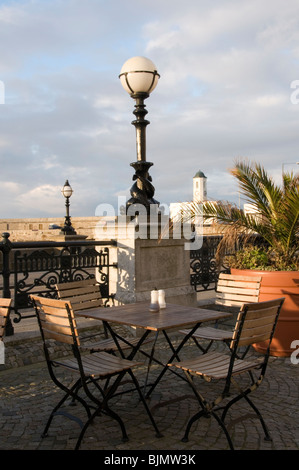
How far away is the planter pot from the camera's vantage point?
569 centimetres

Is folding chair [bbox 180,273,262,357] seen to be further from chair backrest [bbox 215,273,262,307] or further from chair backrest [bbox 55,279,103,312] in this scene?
chair backrest [bbox 55,279,103,312]

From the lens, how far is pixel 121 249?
270 inches

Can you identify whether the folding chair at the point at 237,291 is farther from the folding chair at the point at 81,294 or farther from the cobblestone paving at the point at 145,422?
the folding chair at the point at 81,294

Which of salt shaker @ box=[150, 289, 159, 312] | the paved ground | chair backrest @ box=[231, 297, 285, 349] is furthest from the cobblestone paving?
salt shaker @ box=[150, 289, 159, 312]

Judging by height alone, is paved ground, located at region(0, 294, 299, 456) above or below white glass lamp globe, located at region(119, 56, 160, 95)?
below

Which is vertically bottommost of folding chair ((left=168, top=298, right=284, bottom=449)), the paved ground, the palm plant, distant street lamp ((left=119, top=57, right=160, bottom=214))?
the paved ground

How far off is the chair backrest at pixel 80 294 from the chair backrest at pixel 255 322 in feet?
6.96

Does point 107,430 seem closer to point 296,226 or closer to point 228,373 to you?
point 228,373

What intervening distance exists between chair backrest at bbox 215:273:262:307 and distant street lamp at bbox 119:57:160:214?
1806 millimetres

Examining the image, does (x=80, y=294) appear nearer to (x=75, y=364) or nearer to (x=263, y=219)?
(x=75, y=364)

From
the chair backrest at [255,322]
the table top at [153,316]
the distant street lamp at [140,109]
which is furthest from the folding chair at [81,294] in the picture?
the distant street lamp at [140,109]

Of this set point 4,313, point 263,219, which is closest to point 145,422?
point 4,313

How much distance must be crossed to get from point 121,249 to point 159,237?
587 mm
